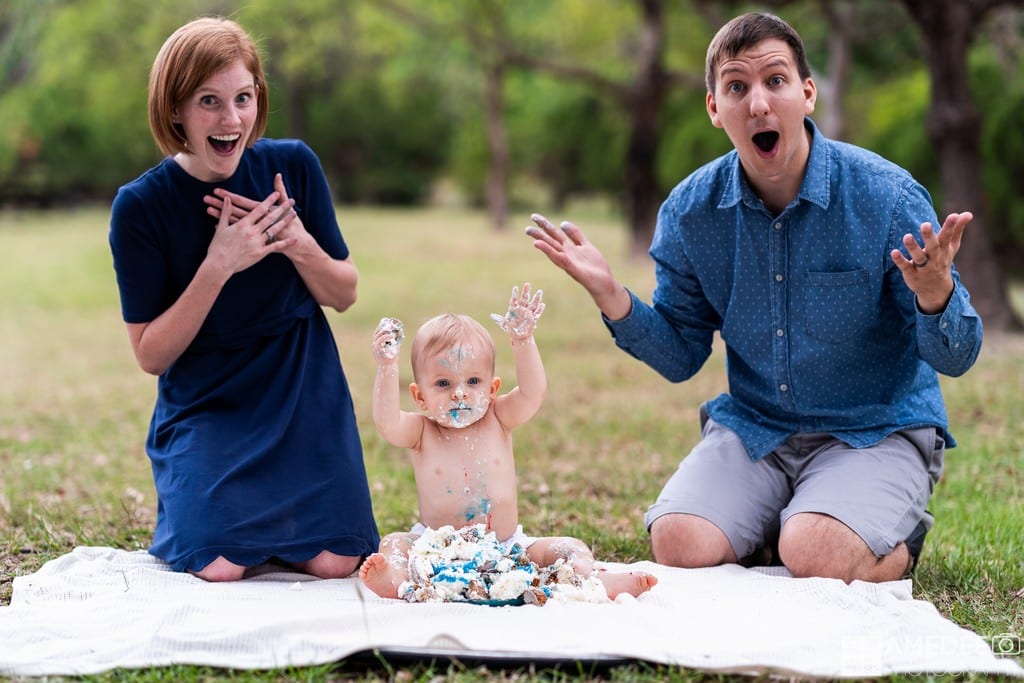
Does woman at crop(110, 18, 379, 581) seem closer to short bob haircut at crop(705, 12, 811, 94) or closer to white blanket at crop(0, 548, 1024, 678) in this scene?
white blanket at crop(0, 548, 1024, 678)

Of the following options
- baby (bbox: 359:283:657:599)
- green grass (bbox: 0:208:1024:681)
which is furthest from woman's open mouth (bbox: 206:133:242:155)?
green grass (bbox: 0:208:1024:681)

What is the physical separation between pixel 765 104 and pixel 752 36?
24 cm

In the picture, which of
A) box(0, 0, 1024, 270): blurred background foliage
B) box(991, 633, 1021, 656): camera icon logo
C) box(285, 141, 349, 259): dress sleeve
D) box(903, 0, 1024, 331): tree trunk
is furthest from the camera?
box(0, 0, 1024, 270): blurred background foliage

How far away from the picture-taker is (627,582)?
342 centimetres

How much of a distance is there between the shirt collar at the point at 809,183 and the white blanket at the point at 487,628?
122 centimetres

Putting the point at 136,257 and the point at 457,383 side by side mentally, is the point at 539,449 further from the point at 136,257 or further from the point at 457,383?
the point at 136,257

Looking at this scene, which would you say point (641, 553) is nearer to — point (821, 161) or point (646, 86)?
point (821, 161)

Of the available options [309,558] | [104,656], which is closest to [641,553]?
[309,558]

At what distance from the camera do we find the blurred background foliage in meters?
14.6

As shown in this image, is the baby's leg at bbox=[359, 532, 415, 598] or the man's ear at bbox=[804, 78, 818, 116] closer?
the baby's leg at bbox=[359, 532, 415, 598]

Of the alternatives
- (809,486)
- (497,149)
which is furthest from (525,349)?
(497,149)

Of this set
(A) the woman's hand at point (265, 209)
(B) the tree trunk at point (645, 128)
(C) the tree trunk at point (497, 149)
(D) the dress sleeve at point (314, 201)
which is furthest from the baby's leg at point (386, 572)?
(C) the tree trunk at point (497, 149)

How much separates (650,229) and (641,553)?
12784 millimetres

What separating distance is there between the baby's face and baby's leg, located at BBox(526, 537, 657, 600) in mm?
454
